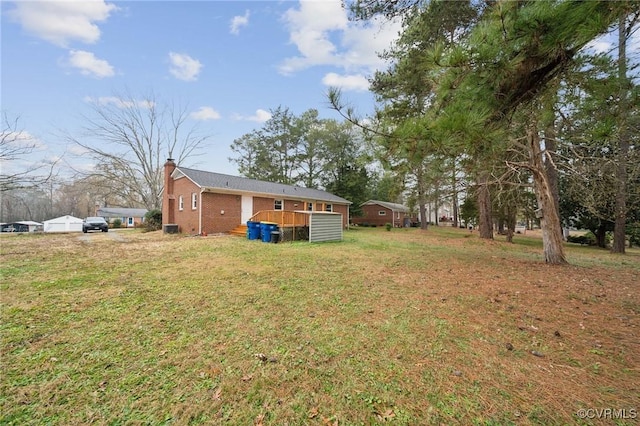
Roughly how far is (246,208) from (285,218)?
5364mm

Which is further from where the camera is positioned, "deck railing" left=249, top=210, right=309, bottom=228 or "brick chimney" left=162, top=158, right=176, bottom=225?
"brick chimney" left=162, top=158, right=176, bottom=225

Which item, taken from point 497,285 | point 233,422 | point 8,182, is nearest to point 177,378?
point 233,422

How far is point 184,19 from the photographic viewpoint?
28.2 feet

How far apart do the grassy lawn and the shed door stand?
429 inches

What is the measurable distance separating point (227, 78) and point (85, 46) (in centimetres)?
555

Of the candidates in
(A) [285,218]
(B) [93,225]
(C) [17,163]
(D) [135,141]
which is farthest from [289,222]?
(D) [135,141]

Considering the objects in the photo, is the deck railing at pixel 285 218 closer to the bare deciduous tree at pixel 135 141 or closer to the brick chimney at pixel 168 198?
the brick chimney at pixel 168 198

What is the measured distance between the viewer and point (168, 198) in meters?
16.7

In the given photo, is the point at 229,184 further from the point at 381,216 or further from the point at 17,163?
the point at 381,216

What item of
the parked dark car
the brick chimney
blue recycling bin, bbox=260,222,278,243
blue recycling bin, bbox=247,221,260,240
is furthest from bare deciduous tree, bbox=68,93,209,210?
blue recycling bin, bbox=260,222,278,243

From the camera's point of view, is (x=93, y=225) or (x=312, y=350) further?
(x=93, y=225)

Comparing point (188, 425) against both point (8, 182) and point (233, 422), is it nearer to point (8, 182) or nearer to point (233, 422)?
point (233, 422)

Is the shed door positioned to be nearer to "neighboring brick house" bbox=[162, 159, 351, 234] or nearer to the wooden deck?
"neighboring brick house" bbox=[162, 159, 351, 234]

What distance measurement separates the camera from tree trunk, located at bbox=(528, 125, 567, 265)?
22.8 ft
